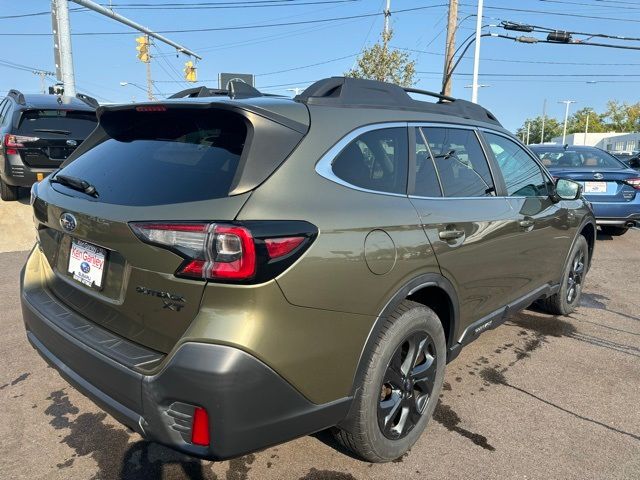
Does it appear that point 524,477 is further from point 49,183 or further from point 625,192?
point 625,192

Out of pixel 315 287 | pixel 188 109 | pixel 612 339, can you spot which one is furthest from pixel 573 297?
pixel 188 109

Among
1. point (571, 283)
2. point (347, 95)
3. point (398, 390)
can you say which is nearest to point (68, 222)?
point (347, 95)

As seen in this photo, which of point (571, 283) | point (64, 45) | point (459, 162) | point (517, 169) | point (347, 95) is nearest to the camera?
point (347, 95)

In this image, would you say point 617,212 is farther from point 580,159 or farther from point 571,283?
point 571,283

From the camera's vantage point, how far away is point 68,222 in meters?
2.30

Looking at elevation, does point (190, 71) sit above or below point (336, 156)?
above

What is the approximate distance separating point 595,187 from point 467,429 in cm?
653

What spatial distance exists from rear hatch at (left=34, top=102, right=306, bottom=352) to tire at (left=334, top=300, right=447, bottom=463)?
891 millimetres

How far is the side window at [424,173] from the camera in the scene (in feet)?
8.80

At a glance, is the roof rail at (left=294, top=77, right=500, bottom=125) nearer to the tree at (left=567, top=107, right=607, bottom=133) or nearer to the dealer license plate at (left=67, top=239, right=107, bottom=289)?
the dealer license plate at (left=67, top=239, right=107, bottom=289)

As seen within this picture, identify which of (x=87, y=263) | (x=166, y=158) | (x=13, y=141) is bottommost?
(x=87, y=263)

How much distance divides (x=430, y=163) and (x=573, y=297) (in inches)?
118

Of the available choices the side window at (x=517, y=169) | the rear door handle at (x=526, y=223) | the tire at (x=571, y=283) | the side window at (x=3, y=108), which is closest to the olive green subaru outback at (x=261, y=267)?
the rear door handle at (x=526, y=223)

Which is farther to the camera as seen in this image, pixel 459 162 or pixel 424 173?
pixel 459 162
